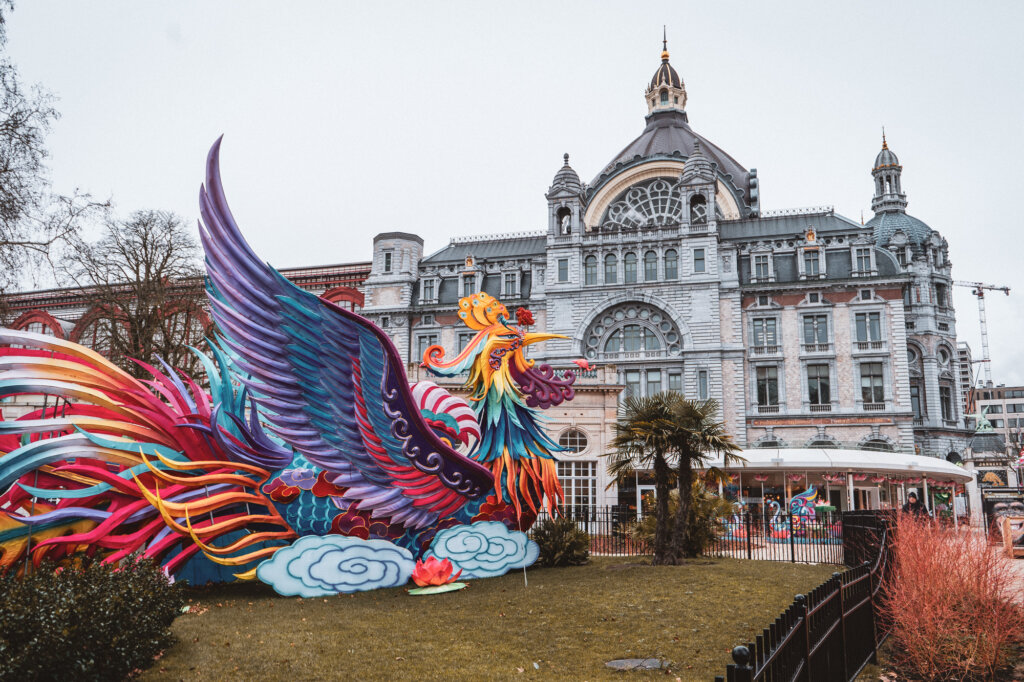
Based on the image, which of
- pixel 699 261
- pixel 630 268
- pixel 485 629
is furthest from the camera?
pixel 630 268

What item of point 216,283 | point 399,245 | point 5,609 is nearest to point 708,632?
point 5,609

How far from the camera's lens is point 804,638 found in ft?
19.3

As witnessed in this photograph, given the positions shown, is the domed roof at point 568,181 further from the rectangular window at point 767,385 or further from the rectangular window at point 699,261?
the rectangular window at point 767,385

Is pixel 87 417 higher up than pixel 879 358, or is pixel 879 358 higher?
pixel 879 358

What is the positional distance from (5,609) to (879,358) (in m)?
44.0

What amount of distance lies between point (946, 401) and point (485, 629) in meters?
47.9

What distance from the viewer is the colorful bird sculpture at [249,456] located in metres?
11.6

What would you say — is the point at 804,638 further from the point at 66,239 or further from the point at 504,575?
the point at 66,239

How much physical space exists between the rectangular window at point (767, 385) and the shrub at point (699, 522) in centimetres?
2366

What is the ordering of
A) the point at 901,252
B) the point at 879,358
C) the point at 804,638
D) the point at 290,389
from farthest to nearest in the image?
the point at 901,252 → the point at 879,358 → the point at 290,389 → the point at 804,638

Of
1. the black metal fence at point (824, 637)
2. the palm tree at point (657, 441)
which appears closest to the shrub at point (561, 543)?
the palm tree at point (657, 441)

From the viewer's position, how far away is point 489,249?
5362cm

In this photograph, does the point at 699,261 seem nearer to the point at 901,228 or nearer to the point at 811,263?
the point at 811,263

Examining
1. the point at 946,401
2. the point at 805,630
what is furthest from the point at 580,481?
the point at 946,401
